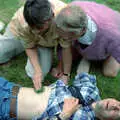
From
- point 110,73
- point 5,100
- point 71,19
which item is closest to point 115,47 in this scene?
point 110,73

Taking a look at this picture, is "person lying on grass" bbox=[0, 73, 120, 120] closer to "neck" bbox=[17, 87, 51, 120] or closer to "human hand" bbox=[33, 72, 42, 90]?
"neck" bbox=[17, 87, 51, 120]

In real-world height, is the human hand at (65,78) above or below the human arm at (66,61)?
below

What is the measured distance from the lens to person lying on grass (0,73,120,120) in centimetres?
262

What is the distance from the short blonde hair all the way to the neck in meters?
0.50

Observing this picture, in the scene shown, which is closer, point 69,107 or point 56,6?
point 69,107

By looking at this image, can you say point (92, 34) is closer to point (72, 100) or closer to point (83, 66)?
point (83, 66)

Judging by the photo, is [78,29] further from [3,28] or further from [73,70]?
[3,28]

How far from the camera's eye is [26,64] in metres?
3.38

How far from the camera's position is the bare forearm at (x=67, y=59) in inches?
123

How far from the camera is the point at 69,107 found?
2623mm

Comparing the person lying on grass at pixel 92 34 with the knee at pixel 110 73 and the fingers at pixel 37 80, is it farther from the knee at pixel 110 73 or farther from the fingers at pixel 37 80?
the fingers at pixel 37 80

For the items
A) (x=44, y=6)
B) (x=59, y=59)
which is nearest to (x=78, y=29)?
(x=44, y=6)

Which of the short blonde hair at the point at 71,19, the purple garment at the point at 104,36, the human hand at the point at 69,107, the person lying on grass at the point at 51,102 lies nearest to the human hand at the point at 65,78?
the purple garment at the point at 104,36

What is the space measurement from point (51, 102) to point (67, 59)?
60cm
